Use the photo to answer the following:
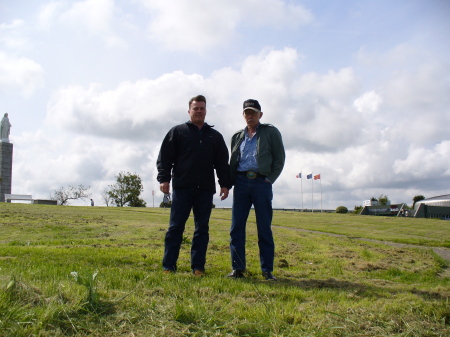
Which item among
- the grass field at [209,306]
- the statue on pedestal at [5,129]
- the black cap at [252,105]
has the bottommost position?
the grass field at [209,306]

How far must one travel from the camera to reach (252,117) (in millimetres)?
5180

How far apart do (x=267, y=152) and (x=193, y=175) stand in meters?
1.03

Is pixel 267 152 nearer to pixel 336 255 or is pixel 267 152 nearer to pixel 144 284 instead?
pixel 144 284

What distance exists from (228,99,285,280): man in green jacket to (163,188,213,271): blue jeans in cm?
39

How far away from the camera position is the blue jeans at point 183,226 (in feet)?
15.8

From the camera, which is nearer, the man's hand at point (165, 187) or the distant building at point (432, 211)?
the man's hand at point (165, 187)

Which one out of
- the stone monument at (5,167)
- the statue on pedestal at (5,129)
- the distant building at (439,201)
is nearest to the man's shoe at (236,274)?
the stone monument at (5,167)

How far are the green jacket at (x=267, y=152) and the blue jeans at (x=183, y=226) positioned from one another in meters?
0.57

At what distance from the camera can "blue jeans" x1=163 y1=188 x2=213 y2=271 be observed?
4.82 meters

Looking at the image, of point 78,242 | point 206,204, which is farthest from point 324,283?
point 78,242

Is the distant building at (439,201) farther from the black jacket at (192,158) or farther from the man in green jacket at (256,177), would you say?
the black jacket at (192,158)

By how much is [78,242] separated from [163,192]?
405 cm

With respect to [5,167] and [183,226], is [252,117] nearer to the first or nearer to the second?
[183,226]

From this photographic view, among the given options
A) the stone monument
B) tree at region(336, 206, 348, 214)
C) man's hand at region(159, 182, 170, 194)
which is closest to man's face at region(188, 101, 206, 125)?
man's hand at region(159, 182, 170, 194)
